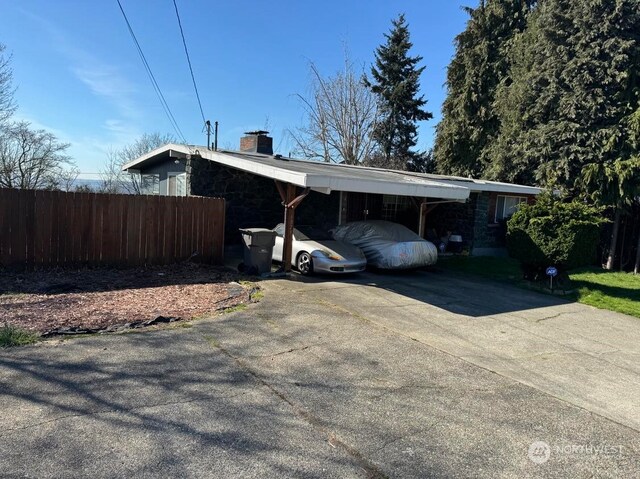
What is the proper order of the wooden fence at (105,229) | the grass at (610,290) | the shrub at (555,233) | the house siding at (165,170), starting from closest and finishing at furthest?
1. the wooden fence at (105,229)
2. the grass at (610,290)
3. the shrub at (555,233)
4. the house siding at (165,170)

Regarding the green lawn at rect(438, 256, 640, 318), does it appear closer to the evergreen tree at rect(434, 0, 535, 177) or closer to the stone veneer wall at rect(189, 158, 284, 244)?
the stone veneer wall at rect(189, 158, 284, 244)

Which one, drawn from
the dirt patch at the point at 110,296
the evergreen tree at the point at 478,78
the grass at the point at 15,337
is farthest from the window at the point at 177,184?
the evergreen tree at the point at 478,78

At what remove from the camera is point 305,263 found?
9820mm

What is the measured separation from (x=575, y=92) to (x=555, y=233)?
8811mm

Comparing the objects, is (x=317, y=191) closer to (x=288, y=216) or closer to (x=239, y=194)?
(x=288, y=216)

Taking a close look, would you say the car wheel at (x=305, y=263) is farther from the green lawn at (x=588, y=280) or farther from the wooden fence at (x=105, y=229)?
the green lawn at (x=588, y=280)

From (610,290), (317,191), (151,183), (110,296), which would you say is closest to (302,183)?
(317,191)

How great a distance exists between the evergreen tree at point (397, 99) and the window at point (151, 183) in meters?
16.3

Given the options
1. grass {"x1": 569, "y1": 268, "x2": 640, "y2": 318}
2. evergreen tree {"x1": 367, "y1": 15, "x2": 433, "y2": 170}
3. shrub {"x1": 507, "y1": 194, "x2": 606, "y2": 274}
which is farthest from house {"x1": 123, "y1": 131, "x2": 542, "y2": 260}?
evergreen tree {"x1": 367, "y1": 15, "x2": 433, "y2": 170}

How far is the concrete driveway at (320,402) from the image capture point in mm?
2855

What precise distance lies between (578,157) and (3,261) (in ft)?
56.5

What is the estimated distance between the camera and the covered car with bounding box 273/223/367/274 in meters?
9.59

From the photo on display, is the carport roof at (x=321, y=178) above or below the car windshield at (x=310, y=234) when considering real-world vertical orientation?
above

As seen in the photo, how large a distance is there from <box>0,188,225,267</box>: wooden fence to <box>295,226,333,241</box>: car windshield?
1863mm
